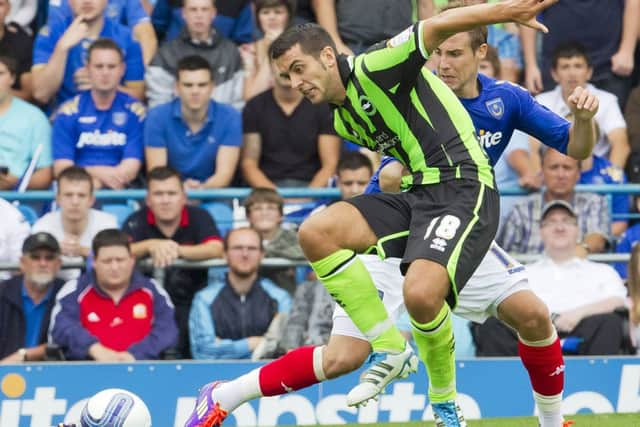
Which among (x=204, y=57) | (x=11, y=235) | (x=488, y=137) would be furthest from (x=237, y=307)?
(x=488, y=137)

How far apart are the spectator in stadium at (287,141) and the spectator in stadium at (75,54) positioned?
105 centimetres

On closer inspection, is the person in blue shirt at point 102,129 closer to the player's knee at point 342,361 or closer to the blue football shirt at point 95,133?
the blue football shirt at point 95,133

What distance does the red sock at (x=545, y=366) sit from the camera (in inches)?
278

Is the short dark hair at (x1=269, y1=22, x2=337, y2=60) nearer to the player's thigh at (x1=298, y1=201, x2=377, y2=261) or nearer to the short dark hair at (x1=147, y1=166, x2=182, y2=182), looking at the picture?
the player's thigh at (x1=298, y1=201, x2=377, y2=261)

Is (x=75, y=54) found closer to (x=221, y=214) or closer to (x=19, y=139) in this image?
(x=19, y=139)

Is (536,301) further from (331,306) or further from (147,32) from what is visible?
(147,32)

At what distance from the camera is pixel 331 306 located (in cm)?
962

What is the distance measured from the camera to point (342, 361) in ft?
22.5

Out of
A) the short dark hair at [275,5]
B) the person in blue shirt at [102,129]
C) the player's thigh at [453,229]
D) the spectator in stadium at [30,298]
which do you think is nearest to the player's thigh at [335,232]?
the player's thigh at [453,229]

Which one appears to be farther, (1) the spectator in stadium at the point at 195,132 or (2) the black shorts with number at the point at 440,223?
(1) the spectator in stadium at the point at 195,132

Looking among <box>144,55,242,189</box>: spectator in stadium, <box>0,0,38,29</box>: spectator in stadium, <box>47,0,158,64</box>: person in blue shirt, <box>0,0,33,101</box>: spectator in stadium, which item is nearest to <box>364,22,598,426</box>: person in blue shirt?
<box>144,55,242,189</box>: spectator in stadium

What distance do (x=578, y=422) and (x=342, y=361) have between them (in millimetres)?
2095

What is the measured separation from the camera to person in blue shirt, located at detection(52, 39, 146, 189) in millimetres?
10734

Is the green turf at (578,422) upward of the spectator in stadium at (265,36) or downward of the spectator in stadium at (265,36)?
downward
